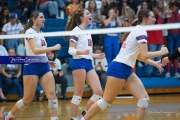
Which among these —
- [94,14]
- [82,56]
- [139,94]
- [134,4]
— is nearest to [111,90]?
[139,94]

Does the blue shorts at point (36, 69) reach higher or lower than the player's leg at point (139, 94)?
higher

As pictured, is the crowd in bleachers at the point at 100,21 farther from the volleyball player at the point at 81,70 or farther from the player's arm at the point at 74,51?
the player's arm at the point at 74,51

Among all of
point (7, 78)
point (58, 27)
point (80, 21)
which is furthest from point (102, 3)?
point (80, 21)

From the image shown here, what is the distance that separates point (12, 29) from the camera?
14.0 m

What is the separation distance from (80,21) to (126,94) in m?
5.85

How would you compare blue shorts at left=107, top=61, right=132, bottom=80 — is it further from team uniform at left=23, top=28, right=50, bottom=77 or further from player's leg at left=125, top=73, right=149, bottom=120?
team uniform at left=23, top=28, right=50, bottom=77

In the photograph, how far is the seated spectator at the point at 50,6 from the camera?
51.7 feet

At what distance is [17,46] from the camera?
13969 millimetres

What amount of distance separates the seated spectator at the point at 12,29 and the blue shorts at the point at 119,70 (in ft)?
23.1

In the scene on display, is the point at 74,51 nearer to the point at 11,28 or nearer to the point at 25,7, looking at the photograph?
the point at 11,28

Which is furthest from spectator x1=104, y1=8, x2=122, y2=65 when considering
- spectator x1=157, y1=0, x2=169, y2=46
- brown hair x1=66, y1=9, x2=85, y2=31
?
brown hair x1=66, y1=9, x2=85, y2=31

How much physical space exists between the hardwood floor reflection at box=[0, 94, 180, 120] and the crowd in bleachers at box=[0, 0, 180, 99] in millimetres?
1101

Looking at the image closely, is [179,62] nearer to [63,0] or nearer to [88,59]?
[63,0]

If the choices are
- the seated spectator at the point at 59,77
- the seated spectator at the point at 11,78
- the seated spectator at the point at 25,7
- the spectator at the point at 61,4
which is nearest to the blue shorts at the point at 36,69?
the seated spectator at the point at 59,77
